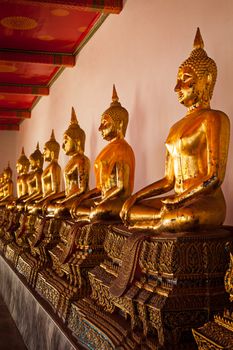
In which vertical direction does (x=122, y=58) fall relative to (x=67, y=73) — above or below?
below

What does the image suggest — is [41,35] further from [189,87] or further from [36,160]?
[189,87]

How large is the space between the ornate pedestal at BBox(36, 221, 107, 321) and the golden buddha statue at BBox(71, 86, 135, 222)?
0.15m

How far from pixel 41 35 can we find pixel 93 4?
50.7 inches

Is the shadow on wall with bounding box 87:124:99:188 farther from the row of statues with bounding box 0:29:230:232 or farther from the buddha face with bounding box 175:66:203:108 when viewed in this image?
the buddha face with bounding box 175:66:203:108

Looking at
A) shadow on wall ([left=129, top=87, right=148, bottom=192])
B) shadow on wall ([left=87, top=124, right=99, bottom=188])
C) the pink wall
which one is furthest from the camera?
shadow on wall ([left=87, top=124, right=99, bottom=188])

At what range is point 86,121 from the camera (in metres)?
4.97

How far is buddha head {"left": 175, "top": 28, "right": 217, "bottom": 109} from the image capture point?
2143 millimetres

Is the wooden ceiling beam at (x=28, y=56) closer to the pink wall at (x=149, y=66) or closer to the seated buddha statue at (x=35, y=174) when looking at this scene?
the pink wall at (x=149, y=66)

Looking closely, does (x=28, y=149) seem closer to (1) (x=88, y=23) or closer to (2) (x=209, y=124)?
(1) (x=88, y=23)

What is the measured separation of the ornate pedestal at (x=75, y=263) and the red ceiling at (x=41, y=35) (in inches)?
71.7

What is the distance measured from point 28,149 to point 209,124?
7002mm

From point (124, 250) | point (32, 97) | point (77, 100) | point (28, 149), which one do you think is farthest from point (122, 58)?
point (28, 149)

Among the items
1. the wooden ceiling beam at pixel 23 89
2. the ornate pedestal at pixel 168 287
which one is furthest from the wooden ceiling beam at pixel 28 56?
the ornate pedestal at pixel 168 287

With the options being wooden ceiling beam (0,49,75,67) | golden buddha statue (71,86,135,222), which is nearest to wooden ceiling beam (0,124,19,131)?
wooden ceiling beam (0,49,75,67)
